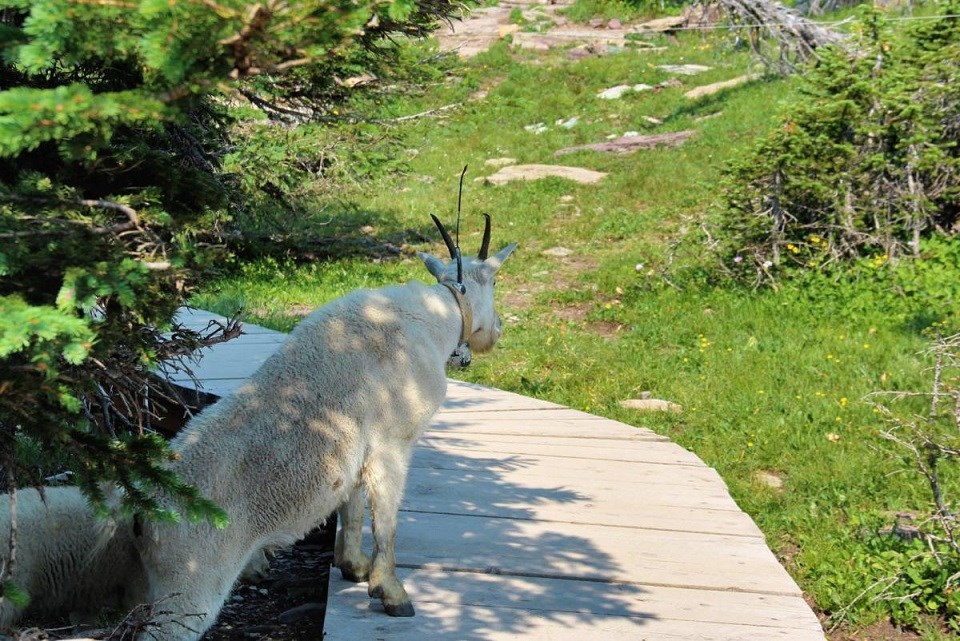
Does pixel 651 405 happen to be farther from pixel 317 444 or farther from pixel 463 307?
pixel 317 444

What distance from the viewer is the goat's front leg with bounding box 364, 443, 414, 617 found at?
4.72 metres

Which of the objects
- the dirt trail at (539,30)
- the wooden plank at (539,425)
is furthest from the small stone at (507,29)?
the wooden plank at (539,425)

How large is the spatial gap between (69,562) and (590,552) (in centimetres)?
263

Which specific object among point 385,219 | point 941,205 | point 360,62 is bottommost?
point 385,219

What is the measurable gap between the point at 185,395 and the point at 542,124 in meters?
16.6

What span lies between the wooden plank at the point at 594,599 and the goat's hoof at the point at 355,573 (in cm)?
4

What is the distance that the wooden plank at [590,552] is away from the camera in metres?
5.20

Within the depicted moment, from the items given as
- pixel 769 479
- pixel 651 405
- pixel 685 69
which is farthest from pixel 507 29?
pixel 769 479

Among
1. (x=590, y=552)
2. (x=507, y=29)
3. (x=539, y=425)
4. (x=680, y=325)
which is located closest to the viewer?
(x=590, y=552)

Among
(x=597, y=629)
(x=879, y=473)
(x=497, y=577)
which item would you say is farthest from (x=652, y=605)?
(x=879, y=473)

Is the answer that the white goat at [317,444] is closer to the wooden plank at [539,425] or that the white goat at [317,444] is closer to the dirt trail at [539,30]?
the wooden plank at [539,425]

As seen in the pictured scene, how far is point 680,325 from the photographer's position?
1083 centimetres

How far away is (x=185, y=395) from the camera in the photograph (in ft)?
23.0

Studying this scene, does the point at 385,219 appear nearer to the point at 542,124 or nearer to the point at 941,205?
the point at 542,124
